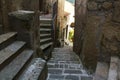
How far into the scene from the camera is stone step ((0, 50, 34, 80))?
106 inches

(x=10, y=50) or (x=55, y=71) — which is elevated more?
(x=10, y=50)

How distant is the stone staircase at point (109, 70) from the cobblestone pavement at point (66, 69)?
1786mm

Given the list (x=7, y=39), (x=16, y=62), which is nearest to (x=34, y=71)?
(x=16, y=62)

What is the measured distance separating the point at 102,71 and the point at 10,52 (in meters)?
1.60

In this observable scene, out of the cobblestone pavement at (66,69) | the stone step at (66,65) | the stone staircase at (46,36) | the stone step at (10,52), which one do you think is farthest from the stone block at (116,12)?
the stone staircase at (46,36)

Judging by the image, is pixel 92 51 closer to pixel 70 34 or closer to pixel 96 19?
pixel 96 19

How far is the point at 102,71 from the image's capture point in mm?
2387

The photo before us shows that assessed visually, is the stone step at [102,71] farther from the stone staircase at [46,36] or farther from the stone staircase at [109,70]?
the stone staircase at [46,36]

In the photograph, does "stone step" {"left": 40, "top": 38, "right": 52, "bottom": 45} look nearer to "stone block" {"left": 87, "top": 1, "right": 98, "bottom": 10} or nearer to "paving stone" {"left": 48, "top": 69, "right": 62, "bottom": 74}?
"paving stone" {"left": 48, "top": 69, "right": 62, "bottom": 74}

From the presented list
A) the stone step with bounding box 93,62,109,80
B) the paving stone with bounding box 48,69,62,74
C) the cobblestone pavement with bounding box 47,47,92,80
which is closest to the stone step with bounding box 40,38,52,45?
the cobblestone pavement with bounding box 47,47,92,80

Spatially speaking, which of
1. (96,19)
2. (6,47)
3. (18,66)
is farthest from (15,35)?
(96,19)

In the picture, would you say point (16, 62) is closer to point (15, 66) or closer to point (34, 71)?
point (15, 66)

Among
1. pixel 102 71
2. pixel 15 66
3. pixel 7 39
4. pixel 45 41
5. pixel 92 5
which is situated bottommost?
pixel 45 41

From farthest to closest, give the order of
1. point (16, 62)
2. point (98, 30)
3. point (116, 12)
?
point (98, 30), point (16, 62), point (116, 12)
